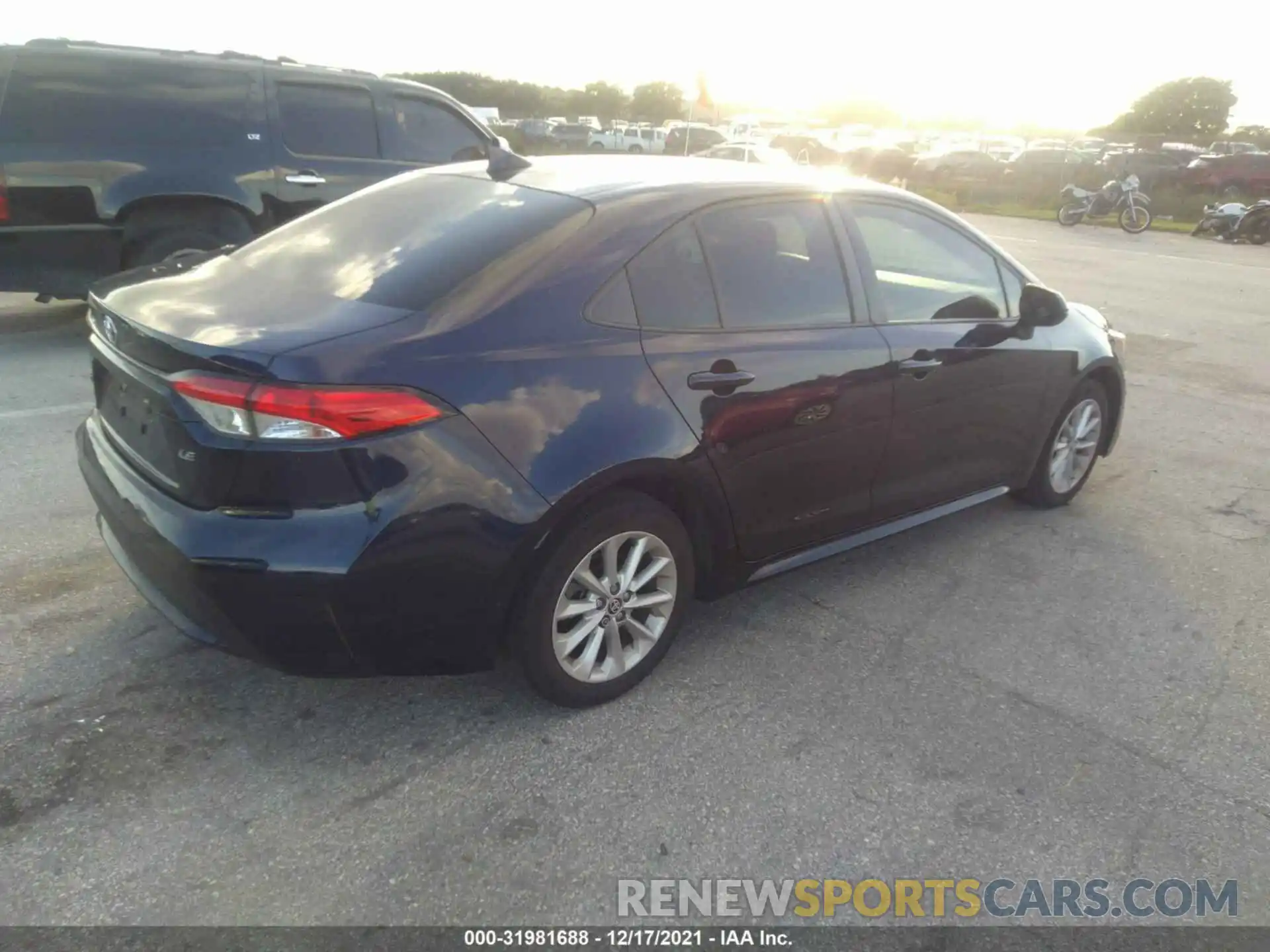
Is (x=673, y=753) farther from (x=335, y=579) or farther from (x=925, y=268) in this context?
(x=925, y=268)

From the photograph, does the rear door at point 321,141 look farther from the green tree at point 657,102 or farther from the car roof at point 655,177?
the green tree at point 657,102

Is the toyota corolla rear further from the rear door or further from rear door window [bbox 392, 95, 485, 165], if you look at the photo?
rear door window [bbox 392, 95, 485, 165]

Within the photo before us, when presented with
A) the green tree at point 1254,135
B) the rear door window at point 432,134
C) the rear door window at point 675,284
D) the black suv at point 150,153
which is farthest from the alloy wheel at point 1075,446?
the green tree at point 1254,135

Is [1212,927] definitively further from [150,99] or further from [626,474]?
[150,99]

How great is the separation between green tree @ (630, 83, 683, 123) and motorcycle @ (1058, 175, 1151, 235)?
4988 centimetres

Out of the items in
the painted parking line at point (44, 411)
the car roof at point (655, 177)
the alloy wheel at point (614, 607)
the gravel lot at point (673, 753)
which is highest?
the car roof at point (655, 177)

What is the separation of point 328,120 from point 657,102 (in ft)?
218

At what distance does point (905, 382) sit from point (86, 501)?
3459 mm

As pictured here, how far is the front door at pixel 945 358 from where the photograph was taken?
12.6 feet

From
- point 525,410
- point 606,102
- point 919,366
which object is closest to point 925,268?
point 919,366

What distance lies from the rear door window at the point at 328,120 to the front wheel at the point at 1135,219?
18624mm

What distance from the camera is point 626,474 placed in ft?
9.75

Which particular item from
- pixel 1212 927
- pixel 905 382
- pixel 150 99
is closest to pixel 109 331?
pixel 905 382

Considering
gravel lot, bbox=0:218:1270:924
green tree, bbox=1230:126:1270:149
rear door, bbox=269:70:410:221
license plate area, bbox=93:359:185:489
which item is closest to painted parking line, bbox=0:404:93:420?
gravel lot, bbox=0:218:1270:924
